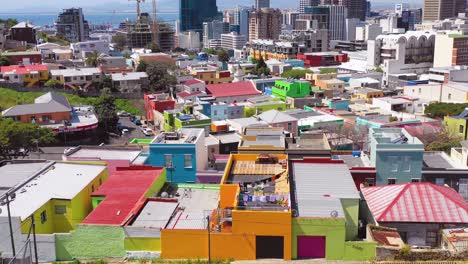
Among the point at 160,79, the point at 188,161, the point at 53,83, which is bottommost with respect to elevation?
the point at 188,161

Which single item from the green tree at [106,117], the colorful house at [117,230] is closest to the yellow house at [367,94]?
the green tree at [106,117]

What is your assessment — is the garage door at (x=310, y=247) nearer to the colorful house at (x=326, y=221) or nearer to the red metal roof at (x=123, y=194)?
the colorful house at (x=326, y=221)

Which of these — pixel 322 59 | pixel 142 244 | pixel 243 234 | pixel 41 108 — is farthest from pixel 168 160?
pixel 322 59

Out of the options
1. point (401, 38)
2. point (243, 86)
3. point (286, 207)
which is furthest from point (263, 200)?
point (401, 38)

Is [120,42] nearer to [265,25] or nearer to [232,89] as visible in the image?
[265,25]

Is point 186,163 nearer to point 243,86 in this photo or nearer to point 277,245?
point 277,245

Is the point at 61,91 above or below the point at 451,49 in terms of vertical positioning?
below
